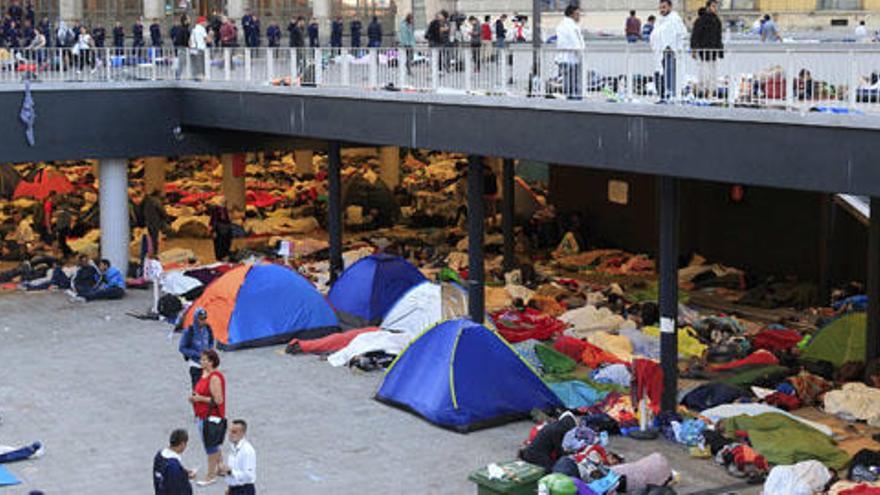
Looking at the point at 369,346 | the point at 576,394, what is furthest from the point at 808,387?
the point at 369,346

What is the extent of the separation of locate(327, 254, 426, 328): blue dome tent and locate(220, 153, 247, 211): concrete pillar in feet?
37.7

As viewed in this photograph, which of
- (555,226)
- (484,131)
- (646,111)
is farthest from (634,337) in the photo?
(555,226)

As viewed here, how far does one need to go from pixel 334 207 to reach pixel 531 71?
8787 mm

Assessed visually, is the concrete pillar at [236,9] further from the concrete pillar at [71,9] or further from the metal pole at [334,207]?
the metal pole at [334,207]

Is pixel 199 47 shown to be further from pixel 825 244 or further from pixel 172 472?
pixel 172 472

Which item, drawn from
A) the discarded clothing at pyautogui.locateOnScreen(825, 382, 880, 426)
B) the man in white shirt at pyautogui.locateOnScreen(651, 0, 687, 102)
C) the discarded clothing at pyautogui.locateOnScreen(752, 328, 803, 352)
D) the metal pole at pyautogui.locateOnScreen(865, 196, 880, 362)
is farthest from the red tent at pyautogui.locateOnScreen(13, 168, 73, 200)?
the discarded clothing at pyautogui.locateOnScreen(825, 382, 880, 426)

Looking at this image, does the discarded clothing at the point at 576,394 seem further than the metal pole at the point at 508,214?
No

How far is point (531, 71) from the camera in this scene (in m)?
21.6

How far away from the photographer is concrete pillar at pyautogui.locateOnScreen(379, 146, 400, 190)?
138 feet

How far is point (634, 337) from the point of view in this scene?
79.0ft

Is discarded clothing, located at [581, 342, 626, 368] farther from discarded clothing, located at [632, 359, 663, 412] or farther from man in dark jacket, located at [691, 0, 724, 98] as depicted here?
man in dark jacket, located at [691, 0, 724, 98]

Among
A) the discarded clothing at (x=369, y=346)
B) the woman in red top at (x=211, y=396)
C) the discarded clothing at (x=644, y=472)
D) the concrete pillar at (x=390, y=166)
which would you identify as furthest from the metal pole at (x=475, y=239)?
the concrete pillar at (x=390, y=166)

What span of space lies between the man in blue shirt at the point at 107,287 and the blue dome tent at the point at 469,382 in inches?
418

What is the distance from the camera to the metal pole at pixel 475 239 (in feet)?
79.2
